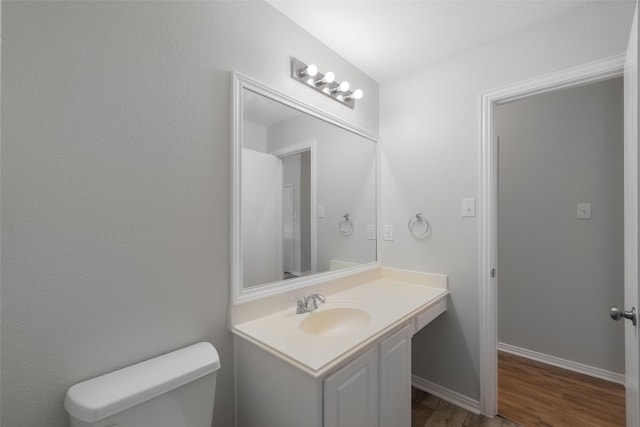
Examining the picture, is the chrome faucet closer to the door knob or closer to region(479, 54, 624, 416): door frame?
region(479, 54, 624, 416): door frame

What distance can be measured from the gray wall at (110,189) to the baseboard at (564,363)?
243cm

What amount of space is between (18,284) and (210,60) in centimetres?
102

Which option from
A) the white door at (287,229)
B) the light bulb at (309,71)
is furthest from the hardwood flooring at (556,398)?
the light bulb at (309,71)

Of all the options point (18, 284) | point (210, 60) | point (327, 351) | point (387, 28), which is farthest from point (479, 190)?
point (18, 284)

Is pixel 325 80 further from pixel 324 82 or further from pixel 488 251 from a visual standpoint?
pixel 488 251

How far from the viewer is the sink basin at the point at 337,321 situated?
140 cm

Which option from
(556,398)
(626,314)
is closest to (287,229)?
(626,314)

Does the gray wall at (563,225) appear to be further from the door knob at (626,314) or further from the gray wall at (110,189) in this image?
the gray wall at (110,189)

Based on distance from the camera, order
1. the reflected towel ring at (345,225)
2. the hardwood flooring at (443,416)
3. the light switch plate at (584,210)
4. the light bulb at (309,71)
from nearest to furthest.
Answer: the light bulb at (309,71), the hardwood flooring at (443,416), the reflected towel ring at (345,225), the light switch plate at (584,210)

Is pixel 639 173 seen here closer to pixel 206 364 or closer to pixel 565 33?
pixel 565 33

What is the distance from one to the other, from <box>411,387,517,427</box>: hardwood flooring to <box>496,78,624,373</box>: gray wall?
103cm

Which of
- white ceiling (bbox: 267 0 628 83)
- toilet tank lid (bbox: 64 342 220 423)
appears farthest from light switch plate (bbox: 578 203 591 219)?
toilet tank lid (bbox: 64 342 220 423)

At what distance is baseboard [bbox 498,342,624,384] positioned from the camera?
6.47ft

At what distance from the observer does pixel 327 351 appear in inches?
39.4
